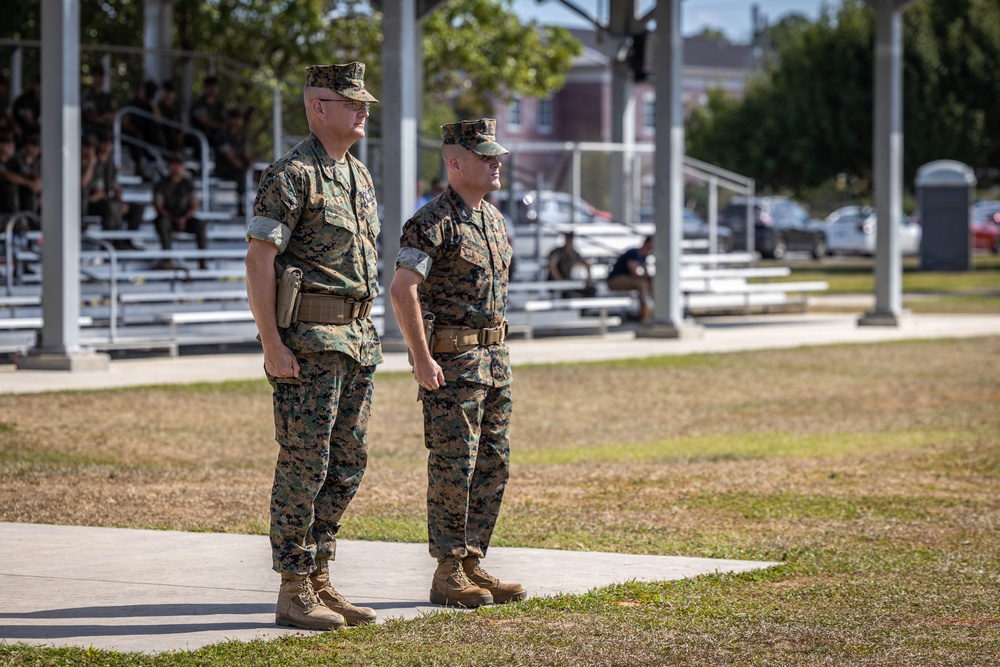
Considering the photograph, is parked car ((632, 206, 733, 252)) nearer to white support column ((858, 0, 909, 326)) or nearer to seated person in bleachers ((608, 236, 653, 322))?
seated person in bleachers ((608, 236, 653, 322))

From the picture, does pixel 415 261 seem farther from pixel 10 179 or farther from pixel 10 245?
pixel 10 179

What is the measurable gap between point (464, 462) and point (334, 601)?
27.9 inches

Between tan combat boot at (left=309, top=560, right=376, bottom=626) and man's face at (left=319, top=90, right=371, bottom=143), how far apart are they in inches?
61.5

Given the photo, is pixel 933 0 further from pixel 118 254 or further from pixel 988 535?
pixel 988 535

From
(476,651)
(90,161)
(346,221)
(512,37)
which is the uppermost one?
(512,37)

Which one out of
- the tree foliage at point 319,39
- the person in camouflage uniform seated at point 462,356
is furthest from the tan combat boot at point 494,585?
the tree foliage at point 319,39

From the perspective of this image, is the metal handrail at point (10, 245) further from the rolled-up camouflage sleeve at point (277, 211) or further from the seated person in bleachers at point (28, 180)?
the rolled-up camouflage sleeve at point (277, 211)

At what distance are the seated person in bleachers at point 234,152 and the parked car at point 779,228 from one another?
2391cm

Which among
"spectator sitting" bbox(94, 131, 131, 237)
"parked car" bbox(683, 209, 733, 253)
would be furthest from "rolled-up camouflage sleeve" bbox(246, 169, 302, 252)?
"parked car" bbox(683, 209, 733, 253)

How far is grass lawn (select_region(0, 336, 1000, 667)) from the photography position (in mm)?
5707

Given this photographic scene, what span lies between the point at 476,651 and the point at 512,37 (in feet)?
104

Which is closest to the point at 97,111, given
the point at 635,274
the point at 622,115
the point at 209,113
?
the point at 209,113

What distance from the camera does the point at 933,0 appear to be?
43.9m

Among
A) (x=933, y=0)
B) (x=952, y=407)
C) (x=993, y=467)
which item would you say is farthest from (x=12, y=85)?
(x=933, y=0)
